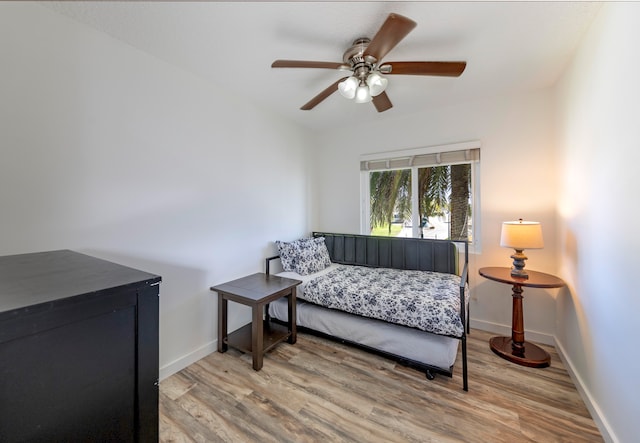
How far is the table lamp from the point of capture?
6.73ft

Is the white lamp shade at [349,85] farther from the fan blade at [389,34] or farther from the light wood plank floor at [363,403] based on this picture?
the light wood plank floor at [363,403]

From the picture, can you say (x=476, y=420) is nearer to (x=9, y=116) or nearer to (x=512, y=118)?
(x=512, y=118)

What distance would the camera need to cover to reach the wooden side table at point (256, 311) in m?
1.99

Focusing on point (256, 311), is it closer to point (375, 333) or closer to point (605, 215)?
point (375, 333)

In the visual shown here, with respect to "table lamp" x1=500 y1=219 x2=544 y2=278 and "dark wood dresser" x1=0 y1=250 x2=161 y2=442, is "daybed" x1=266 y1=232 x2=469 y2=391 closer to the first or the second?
"table lamp" x1=500 y1=219 x2=544 y2=278

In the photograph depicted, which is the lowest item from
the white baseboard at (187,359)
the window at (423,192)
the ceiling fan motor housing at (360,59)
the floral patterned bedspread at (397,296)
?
the white baseboard at (187,359)

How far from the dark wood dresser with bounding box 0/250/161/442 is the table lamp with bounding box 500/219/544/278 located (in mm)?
2495

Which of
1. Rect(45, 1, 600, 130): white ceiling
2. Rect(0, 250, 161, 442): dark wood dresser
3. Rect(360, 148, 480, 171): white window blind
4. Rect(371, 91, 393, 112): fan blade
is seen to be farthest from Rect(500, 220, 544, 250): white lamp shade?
Rect(0, 250, 161, 442): dark wood dresser

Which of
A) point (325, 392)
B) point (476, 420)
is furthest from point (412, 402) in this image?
point (325, 392)

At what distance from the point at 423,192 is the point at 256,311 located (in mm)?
2283

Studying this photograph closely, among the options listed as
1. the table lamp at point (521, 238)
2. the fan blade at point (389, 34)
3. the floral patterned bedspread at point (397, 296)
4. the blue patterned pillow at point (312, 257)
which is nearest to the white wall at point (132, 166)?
the blue patterned pillow at point (312, 257)

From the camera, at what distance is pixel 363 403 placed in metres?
1.66

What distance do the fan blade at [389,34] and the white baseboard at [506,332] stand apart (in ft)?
8.88

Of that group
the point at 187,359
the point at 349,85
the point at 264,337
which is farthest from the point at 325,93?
the point at 187,359
